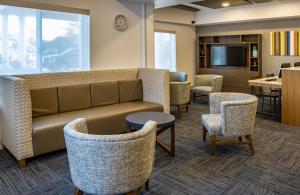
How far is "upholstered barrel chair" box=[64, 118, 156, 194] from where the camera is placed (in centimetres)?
188

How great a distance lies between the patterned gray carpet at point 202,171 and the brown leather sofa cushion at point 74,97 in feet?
2.44

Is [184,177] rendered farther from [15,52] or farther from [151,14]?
[151,14]

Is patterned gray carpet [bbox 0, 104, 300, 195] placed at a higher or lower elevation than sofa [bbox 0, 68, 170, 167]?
lower

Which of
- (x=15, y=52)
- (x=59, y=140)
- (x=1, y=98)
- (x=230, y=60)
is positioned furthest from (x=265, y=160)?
(x=230, y=60)

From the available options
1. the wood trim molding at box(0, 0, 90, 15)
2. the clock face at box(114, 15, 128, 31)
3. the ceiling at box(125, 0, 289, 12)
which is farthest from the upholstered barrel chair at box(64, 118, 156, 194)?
the ceiling at box(125, 0, 289, 12)

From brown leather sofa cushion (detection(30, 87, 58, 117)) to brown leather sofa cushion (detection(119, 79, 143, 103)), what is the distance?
1.21 metres

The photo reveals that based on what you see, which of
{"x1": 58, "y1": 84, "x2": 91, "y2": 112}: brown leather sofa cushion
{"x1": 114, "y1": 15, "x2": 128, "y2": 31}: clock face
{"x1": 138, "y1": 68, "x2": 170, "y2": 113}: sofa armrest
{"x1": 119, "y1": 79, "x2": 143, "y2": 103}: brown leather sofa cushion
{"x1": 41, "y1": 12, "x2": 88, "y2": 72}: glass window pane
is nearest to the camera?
{"x1": 58, "y1": 84, "x2": 91, "y2": 112}: brown leather sofa cushion

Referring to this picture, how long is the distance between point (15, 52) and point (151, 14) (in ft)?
8.77

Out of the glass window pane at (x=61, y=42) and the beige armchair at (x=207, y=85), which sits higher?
the glass window pane at (x=61, y=42)

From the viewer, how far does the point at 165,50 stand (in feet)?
26.1

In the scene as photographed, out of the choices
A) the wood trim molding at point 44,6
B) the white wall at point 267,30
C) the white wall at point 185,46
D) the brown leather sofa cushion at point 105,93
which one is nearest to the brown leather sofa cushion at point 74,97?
the brown leather sofa cushion at point 105,93

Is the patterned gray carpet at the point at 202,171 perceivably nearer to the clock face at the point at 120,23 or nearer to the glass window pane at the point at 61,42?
the glass window pane at the point at 61,42

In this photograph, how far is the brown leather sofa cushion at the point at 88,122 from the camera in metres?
3.29

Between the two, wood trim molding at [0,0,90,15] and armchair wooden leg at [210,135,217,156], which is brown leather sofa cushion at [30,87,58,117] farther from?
armchair wooden leg at [210,135,217,156]
